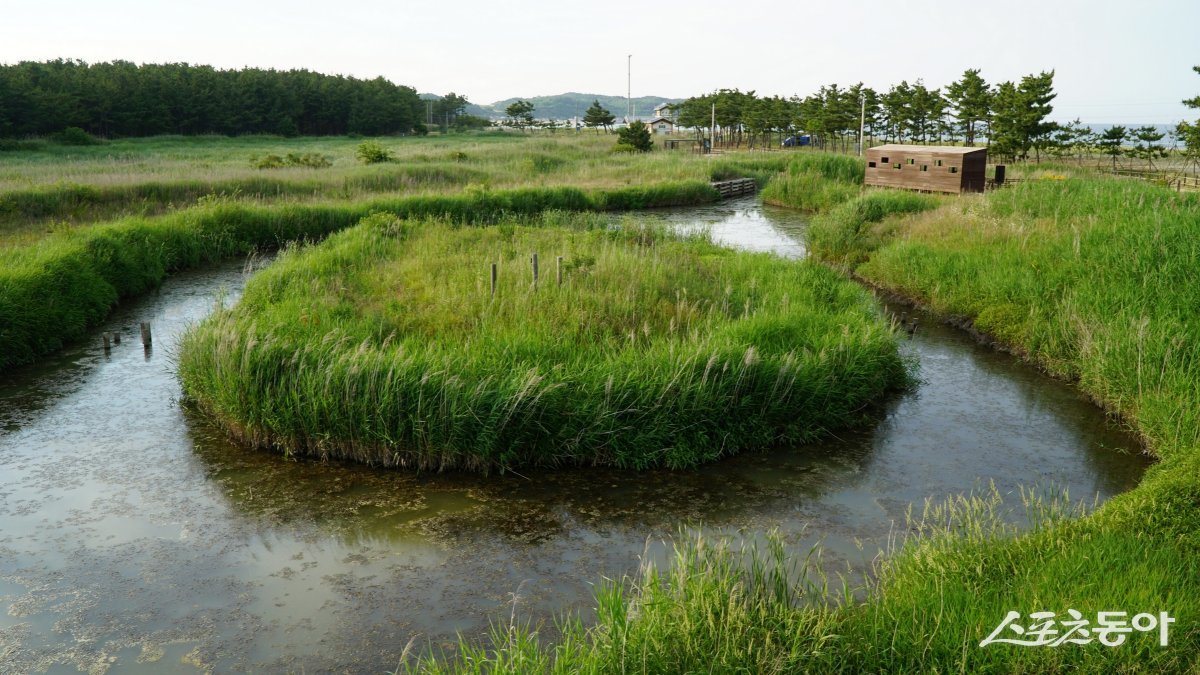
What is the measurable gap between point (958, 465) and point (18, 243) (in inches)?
719

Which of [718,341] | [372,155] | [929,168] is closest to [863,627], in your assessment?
[718,341]

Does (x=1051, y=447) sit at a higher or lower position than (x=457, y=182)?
lower

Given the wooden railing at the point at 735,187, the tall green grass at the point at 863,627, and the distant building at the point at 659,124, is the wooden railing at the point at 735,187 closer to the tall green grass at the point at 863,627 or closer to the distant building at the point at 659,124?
the tall green grass at the point at 863,627

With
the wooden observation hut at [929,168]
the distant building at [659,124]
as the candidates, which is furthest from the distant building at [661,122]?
the wooden observation hut at [929,168]

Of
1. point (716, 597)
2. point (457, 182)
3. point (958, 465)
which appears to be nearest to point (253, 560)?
point (716, 597)

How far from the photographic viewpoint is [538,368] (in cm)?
971

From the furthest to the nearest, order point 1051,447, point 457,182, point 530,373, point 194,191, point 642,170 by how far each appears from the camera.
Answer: point 642,170, point 457,182, point 194,191, point 1051,447, point 530,373

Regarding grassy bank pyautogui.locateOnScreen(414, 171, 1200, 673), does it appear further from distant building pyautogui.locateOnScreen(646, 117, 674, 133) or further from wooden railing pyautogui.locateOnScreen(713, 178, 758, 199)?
distant building pyautogui.locateOnScreen(646, 117, 674, 133)

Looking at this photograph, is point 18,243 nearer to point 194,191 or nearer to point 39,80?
point 194,191

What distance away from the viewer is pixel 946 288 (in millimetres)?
17031

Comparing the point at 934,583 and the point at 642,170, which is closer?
the point at 934,583

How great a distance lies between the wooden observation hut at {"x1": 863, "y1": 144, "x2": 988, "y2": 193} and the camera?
32.3 metres

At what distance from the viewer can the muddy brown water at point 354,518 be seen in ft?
22.4

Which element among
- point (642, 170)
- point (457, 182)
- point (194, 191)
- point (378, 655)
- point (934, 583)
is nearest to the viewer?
point (934, 583)
